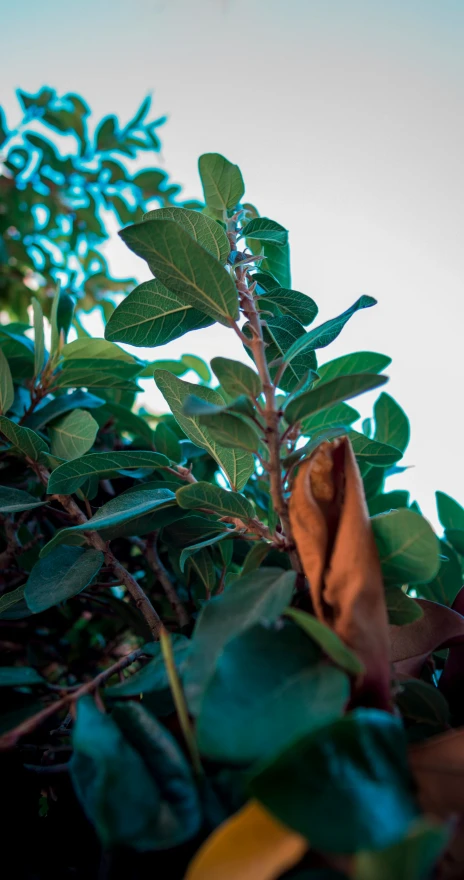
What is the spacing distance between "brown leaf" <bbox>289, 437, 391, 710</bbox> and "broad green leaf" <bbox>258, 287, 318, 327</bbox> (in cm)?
18

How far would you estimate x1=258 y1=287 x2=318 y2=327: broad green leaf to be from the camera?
47 cm

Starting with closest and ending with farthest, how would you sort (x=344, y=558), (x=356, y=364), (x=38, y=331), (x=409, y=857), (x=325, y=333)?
(x=409, y=857), (x=344, y=558), (x=325, y=333), (x=356, y=364), (x=38, y=331)

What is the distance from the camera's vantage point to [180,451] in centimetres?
66

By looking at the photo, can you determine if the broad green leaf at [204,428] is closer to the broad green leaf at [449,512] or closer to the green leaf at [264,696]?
the green leaf at [264,696]

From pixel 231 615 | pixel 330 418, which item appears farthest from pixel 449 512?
pixel 231 615

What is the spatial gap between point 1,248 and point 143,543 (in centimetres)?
105

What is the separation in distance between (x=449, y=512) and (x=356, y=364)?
297mm

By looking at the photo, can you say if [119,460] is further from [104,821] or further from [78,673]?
[78,673]

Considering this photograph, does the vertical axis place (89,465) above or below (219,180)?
below

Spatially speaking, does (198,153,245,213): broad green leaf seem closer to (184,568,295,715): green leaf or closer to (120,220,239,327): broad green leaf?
(120,220,239,327): broad green leaf

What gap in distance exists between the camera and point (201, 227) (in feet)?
1.42

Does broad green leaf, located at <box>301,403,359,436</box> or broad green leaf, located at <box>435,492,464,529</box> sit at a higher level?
broad green leaf, located at <box>301,403,359,436</box>

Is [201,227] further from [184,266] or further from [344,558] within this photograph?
[344,558]

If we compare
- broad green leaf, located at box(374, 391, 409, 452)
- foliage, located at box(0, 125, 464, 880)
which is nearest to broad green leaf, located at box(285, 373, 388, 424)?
foliage, located at box(0, 125, 464, 880)
